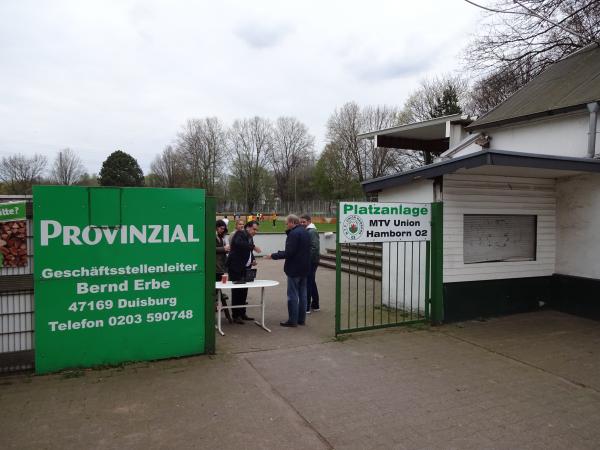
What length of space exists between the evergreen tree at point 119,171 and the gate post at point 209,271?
195 ft

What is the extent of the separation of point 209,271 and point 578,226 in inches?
258

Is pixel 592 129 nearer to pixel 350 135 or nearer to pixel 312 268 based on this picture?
pixel 312 268

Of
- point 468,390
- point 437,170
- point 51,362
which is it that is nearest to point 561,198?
point 437,170

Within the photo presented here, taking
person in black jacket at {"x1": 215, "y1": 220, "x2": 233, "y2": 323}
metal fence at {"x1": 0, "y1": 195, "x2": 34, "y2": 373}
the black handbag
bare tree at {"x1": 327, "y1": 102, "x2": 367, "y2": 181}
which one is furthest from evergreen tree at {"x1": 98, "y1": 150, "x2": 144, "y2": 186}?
metal fence at {"x1": 0, "y1": 195, "x2": 34, "y2": 373}

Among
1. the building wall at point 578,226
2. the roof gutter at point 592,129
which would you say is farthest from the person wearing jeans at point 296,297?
the roof gutter at point 592,129

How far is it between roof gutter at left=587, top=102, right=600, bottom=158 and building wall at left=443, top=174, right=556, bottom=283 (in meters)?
0.78

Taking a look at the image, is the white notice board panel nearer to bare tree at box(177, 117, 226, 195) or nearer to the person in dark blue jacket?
the person in dark blue jacket

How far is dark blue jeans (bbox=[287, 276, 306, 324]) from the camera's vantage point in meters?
6.98

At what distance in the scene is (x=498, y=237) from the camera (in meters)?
7.92

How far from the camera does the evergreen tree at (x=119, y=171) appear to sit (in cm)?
6156

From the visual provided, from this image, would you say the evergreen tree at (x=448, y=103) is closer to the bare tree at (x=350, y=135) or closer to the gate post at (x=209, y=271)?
the bare tree at (x=350, y=135)

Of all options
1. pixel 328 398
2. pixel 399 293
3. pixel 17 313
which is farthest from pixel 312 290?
pixel 17 313

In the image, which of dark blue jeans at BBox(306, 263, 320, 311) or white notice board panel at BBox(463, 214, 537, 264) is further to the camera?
dark blue jeans at BBox(306, 263, 320, 311)

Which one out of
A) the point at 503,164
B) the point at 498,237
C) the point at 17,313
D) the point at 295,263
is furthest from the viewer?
the point at 498,237
